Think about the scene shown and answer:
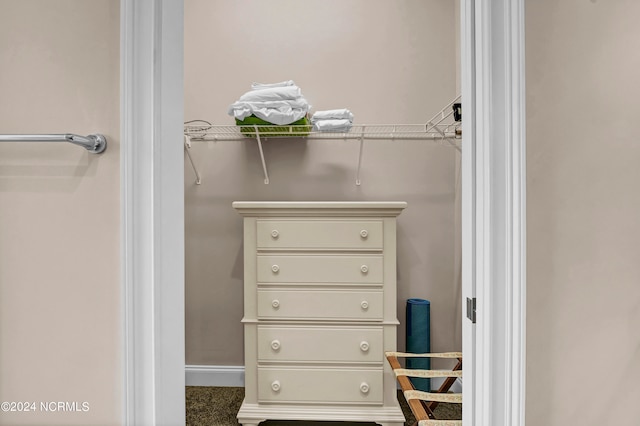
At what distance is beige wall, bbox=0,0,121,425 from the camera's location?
2.97 ft

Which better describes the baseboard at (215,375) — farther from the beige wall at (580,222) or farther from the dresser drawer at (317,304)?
the beige wall at (580,222)

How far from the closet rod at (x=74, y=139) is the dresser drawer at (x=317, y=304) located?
1231 mm

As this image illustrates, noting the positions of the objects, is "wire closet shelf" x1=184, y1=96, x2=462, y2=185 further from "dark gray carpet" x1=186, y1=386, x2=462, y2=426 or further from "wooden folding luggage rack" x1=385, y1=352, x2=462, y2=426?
"dark gray carpet" x1=186, y1=386, x2=462, y2=426

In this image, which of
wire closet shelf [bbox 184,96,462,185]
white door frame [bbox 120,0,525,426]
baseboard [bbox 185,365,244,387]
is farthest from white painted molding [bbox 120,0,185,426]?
baseboard [bbox 185,365,244,387]

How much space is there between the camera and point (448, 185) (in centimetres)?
246

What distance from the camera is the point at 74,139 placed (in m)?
0.84

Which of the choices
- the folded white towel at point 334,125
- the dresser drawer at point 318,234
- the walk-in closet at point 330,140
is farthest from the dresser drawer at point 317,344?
the folded white towel at point 334,125

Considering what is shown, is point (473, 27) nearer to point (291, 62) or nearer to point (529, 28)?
point (529, 28)

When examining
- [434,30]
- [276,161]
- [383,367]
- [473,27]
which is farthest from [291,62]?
[383,367]

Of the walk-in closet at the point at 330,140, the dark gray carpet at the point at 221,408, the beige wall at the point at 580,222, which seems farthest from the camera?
the walk-in closet at the point at 330,140

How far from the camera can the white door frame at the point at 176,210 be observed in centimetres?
90

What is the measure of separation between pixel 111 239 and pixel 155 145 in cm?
23

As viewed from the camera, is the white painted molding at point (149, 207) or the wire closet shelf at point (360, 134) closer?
the white painted molding at point (149, 207)

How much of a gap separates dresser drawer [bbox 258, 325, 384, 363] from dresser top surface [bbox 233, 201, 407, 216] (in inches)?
22.2
